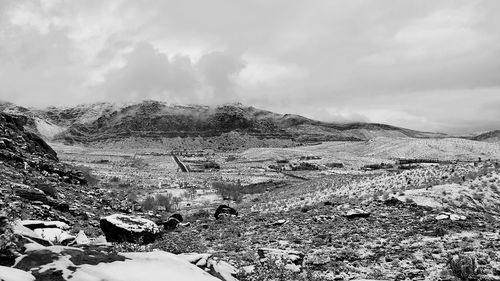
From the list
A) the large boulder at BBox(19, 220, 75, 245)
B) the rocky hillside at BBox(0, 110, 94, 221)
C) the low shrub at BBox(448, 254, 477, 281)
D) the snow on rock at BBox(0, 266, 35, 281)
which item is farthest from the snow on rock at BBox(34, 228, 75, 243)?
the low shrub at BBox(448, 254, 477, 281)

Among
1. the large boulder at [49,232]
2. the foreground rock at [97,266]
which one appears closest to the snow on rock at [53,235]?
the large boulder at [49,232]

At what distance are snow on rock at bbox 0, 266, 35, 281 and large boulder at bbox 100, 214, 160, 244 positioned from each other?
9186 millimetres

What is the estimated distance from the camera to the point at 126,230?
16141mm

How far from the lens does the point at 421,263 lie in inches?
530

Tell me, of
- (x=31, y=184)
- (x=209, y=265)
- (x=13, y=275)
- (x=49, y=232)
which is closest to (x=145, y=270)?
(x=209, y=265)

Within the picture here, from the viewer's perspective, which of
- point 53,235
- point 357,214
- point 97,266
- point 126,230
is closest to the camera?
point 97,266

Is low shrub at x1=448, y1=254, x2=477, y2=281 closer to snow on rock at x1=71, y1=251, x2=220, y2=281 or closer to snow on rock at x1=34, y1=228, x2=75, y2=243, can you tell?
snow on rock at x1=71, y1=251, x2=220, y2=281

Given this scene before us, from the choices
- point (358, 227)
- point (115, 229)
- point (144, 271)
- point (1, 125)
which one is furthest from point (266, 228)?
point (1, 125)

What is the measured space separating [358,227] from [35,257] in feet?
49.1

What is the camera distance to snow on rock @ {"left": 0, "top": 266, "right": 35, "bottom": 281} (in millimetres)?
6230

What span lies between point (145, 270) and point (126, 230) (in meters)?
9.15

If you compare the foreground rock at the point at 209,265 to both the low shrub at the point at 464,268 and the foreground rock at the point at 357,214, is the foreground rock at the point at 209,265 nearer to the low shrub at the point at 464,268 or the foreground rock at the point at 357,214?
the low shrub at the point at 464,268

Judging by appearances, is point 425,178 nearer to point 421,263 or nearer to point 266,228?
point 266,228

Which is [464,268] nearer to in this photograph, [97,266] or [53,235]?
[97,266]
